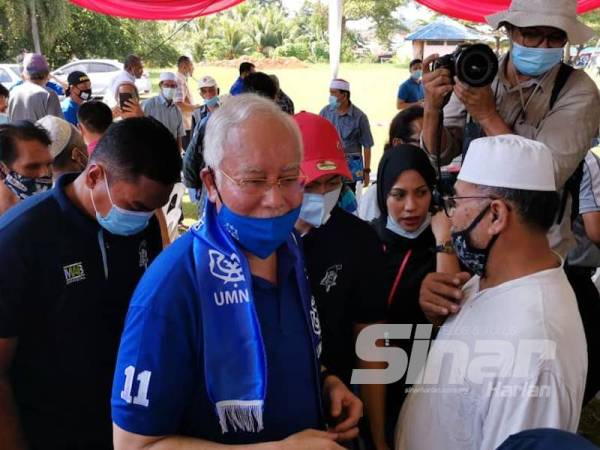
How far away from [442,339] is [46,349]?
3.83 ft

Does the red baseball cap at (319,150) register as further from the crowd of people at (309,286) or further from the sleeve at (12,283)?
the sleeve at (12,283)

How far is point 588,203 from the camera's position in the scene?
9.55ft

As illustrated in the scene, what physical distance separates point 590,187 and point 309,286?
6.87 feet

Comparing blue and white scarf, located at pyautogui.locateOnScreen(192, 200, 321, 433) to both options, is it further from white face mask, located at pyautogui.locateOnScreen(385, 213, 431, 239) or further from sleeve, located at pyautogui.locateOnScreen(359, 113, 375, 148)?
sleeve, located at pyautogui.locateOnScreen(359, 113, 375, 148)

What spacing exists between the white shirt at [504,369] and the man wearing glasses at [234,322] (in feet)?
0.92

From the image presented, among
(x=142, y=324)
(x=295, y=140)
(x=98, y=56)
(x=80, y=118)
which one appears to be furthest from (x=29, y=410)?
(x=98, y=56)

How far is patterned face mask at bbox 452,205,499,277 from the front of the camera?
150 centimetres

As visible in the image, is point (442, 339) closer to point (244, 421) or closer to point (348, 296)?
point (348, 296)

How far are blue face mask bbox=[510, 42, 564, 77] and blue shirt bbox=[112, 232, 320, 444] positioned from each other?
1375 mm

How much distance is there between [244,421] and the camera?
1183 millimetres

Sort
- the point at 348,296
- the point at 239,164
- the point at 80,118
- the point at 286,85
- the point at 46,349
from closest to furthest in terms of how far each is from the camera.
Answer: the point at 239,164
the point at 46,349
the point at 348,296
the point at 80,118
the point at 286,85

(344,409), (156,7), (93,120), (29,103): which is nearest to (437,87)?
(344,409)

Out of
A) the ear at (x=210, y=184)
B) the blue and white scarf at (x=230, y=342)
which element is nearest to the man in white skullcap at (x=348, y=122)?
the ear at (x=210, y=184)

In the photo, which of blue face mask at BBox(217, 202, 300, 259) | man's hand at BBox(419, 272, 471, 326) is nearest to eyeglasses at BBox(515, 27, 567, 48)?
man's hand at BBox(419, 272, 471, 326)
